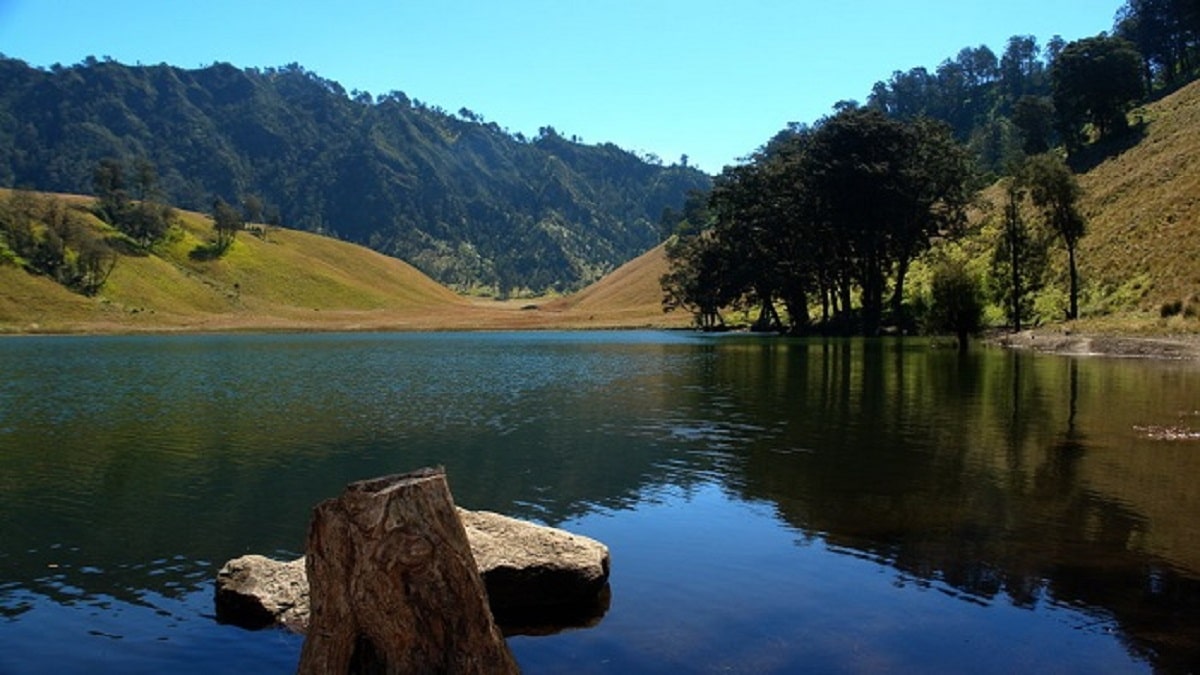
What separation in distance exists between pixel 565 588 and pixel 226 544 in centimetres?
899

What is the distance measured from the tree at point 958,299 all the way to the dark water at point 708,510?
33876mm

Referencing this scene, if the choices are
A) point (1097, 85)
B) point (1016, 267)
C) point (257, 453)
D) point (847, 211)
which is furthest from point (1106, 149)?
point (257, 453)

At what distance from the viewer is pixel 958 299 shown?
Answer: 291ft

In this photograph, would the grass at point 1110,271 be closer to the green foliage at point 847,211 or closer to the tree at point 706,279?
the green foliage at point 847,211

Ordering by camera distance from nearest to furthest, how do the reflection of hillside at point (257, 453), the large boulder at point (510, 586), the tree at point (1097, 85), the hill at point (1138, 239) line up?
the large boulder at point (510, 586) → the reflection of hillside at point (257, 453) → the hill at point (1138, 239) → the tree at point (1097, 85)

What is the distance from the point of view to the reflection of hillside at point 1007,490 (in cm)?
1667

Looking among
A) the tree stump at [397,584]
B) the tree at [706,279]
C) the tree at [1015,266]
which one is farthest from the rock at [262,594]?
the tree at [706,279]

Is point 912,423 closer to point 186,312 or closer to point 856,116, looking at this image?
point 856,116

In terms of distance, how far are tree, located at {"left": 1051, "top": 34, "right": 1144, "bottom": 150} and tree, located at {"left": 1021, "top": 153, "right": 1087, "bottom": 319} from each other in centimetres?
8116

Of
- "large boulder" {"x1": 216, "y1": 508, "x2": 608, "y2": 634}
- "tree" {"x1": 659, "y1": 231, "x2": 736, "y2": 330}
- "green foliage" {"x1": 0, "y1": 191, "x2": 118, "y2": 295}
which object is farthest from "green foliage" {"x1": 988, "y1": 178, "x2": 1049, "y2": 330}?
"green foliage" {"x1": 0, "y1": 191, "x2": 118, "y2": 295}

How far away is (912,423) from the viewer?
38875 mm

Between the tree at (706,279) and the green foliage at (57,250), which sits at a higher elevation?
the green foliage at (57,250)

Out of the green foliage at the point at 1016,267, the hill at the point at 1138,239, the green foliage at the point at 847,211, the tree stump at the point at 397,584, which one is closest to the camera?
the tree stump at the point at 397,584

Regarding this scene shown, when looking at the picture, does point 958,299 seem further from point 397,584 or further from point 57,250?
point 57,250
